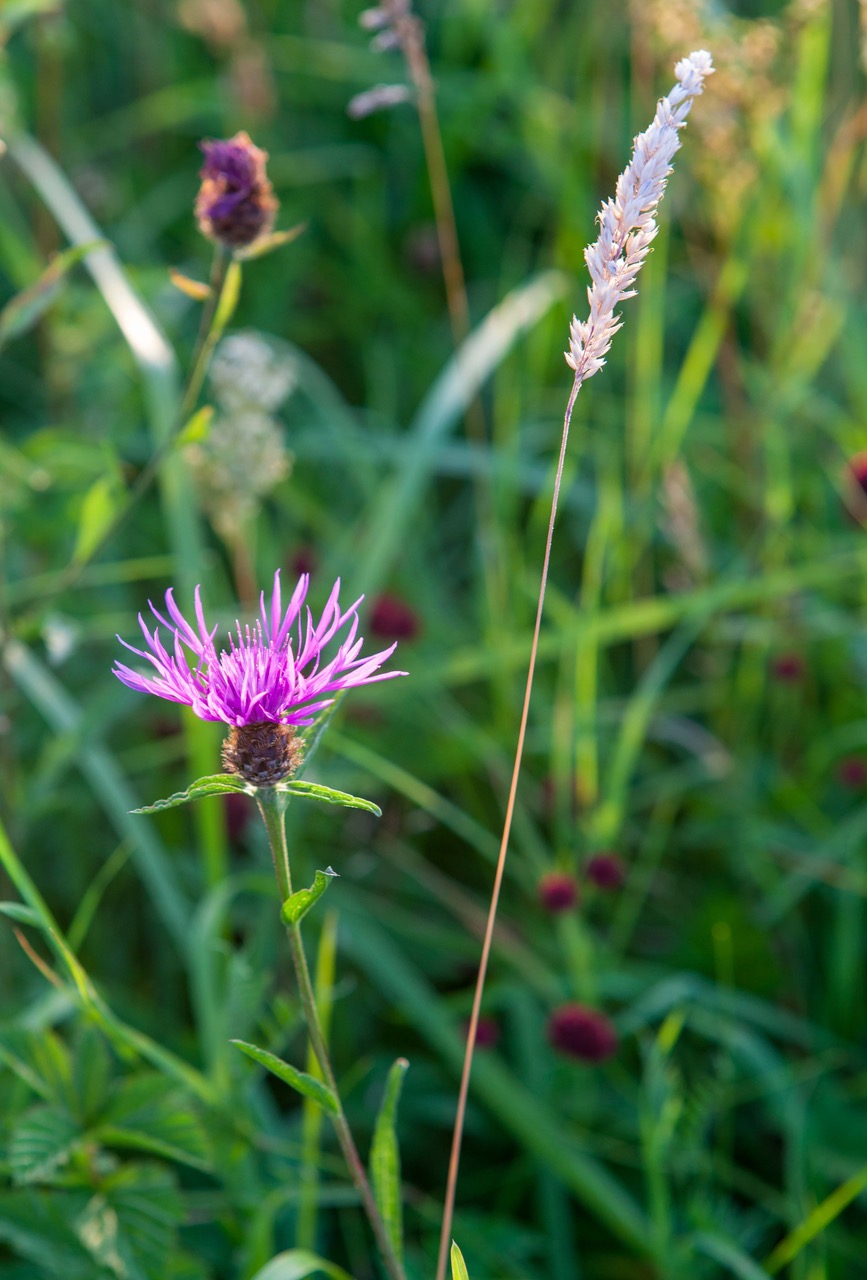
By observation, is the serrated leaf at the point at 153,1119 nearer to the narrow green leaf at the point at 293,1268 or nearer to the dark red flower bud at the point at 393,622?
the narrow green leaf at the point at 293,1268

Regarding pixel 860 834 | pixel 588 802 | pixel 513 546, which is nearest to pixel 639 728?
pixel 588 802

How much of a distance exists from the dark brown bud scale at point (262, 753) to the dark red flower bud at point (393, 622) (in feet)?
3.11

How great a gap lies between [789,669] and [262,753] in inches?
44.9

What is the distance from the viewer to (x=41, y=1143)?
36.7 inches

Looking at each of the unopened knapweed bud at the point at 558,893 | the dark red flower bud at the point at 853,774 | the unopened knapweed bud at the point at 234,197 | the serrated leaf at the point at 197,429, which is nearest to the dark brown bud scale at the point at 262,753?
the serrated leaf at the point at 197,429

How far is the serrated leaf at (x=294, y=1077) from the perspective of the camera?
65cm

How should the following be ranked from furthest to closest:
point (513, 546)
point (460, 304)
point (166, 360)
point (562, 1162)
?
point (513, 546), point (460, 304), point (166, 360), point (562, 1162)

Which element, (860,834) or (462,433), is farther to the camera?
(462,433)

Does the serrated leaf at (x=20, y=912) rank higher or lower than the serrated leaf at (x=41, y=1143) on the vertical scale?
higher

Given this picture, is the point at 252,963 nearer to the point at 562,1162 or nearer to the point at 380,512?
the point at 562,1162

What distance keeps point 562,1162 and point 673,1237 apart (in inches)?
6.1

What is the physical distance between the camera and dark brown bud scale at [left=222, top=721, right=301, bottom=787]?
2.13 ft

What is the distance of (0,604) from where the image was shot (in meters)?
1.10

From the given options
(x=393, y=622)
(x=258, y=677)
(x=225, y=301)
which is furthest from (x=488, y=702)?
(x=258, y=677)
